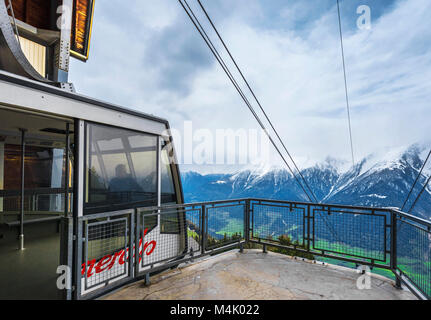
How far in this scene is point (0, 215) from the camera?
19.6 feet

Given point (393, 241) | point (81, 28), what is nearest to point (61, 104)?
point (393, 241)

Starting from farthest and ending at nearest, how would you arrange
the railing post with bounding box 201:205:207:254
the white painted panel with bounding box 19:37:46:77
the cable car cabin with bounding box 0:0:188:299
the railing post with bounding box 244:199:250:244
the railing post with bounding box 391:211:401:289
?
the white painted panel with bounding box 19:37:46:77, the railing post with bounding box 244:199:250:244, the railing post with bounding box 201:205:207:254, the railing post with bounding box 391:211:401:289, the cable car cabin with bounding box 0:0:188:299

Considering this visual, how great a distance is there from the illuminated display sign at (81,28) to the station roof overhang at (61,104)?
690 cm

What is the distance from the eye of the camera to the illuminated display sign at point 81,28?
7.78 meters

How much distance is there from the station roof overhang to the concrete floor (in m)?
2.17

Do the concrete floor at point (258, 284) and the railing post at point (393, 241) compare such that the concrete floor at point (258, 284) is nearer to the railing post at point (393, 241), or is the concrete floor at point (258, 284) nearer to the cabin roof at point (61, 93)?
the railing post at point (393, 241)

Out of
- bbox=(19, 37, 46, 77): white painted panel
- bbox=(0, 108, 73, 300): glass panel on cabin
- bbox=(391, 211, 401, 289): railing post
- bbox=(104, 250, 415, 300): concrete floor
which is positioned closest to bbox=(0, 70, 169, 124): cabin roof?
bbox=(0, 108, 73, 300): glass panel on cabin

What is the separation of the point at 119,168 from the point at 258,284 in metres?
2.50

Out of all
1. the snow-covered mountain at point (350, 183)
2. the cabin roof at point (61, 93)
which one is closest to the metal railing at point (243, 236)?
the cabin roof at point (61, 93)

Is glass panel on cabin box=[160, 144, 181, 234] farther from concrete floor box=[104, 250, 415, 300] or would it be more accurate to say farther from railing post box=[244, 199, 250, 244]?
railing post box=[244, 199, 250, 244]

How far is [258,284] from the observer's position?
9.41ft

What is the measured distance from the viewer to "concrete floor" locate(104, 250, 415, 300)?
2.58 m

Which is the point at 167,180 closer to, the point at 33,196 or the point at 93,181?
the point at 93,181
